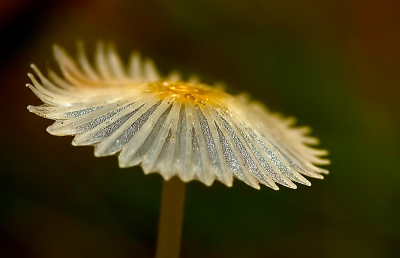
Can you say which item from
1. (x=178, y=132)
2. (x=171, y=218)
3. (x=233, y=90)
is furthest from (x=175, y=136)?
(x=233, y=90)

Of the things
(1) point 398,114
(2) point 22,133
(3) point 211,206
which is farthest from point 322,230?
(2) point 22,133

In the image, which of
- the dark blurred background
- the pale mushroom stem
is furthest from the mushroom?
the dark blurred background

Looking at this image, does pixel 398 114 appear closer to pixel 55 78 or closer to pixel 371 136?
pixel 371 136

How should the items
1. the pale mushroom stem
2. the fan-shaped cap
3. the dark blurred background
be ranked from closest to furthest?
the fan-shaped cap < the pale mushroom stem < the dark blurred background

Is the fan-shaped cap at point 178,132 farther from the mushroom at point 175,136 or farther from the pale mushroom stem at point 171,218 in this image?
the pale mushroom stem at point 171,218

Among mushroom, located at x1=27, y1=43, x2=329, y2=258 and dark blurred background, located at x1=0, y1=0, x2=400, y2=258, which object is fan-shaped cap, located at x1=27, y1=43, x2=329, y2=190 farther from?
dark blurred background, located at x1=0, y1=0, x2=400, y2=258

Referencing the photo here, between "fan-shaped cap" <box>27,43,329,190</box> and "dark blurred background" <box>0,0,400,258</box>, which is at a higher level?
"dark blurred background" <box>0,0,400,258</box>

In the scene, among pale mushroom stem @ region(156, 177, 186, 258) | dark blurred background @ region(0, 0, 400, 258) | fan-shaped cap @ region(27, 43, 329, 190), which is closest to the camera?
fan-shaped cap @ region(27, 43, 329, 190)

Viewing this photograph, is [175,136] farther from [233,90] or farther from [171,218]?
[233,90]
